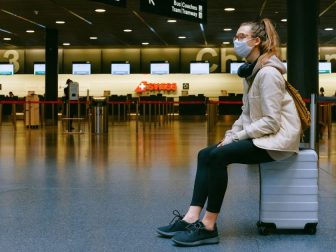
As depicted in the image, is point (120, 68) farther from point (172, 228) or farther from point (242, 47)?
point (172, 228)

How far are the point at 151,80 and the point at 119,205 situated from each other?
26.5 meters

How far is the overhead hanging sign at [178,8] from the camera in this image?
11952 millimetres

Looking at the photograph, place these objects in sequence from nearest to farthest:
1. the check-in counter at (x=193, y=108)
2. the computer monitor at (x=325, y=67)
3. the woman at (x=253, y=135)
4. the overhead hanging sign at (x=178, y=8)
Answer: the woman at (x=253, y=135) → the overhead hanging sign at (x=178, y=8) → the check-in counter at (x=193, y=108) → the computer monitor at (x=325, y=67)

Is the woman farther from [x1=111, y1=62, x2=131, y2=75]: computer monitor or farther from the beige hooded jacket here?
[x1=111, y1=62, x2=131, y2=75]: computer monitor

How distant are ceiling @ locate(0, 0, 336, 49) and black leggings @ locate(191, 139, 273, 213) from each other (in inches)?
548

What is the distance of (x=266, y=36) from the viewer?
3.75 metres

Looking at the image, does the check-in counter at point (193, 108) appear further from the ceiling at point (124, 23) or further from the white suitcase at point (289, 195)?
the white suitcase at point (289, 195)

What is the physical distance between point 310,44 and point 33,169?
6.75 m

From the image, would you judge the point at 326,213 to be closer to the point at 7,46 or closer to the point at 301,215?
the point at 301,215

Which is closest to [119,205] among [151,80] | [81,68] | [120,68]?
[120,68]

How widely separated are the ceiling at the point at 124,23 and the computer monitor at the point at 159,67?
1.08 m

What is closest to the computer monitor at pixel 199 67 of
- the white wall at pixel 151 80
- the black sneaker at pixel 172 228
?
the white wall at pixel 151 80

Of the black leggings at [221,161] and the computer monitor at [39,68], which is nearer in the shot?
the black leggings at [221,161]

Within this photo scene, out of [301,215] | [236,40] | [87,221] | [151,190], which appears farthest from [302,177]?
[151,190]
